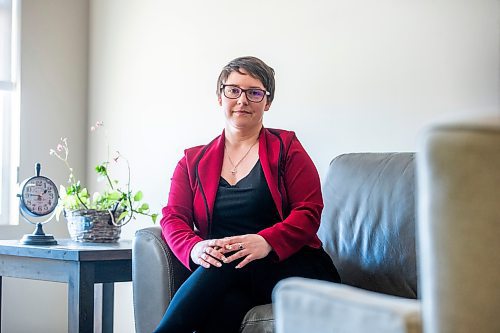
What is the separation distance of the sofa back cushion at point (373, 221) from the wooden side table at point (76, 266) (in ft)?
2.49

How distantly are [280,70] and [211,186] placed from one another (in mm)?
953

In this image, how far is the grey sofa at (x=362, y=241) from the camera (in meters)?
2.43

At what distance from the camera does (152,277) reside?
2.44 meters

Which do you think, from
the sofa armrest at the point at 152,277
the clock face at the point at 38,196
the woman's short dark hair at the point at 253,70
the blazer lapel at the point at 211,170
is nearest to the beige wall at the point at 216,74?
the woman's short dark hair at the point at 253,70

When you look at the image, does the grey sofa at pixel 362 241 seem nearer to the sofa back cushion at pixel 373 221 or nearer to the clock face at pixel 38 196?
the sofa back cushion at pixel 373 221

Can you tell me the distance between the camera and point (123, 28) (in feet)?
13.6

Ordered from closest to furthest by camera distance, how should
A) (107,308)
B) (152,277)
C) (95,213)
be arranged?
(152,277)
(95,213)
(107,308)

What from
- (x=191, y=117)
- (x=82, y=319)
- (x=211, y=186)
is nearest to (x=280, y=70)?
(x=191, y=117)

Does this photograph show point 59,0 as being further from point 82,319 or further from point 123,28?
point 82,319

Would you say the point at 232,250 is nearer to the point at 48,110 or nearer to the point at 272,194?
the point at 272,194

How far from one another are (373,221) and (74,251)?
104cm

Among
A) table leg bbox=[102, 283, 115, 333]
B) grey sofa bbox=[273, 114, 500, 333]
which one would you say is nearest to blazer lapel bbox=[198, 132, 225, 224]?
table leg bbox=[102, 283, 115, 333]

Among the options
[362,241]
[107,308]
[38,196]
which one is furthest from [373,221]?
[107,308]

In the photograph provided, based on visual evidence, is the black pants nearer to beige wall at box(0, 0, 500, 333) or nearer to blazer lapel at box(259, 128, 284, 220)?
blazer lapel at box(259, 128, 284, 220)
